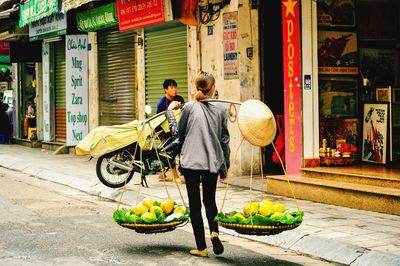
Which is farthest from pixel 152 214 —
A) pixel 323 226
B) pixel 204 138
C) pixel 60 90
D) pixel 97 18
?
pixel 60 90

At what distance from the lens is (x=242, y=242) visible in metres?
7.80

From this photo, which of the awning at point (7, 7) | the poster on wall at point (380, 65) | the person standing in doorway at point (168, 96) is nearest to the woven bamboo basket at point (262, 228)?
the person standing in doorway at point (168, 96)

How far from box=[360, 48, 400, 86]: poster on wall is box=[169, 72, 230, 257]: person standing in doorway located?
6.18 metres

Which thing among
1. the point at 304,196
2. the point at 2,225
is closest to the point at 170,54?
the point at 304,196

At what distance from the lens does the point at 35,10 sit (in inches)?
765

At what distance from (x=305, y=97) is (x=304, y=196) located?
1.68 m

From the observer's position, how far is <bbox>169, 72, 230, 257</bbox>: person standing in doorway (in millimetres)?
6559

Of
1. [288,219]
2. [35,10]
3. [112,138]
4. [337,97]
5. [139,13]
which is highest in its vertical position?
[35,10]

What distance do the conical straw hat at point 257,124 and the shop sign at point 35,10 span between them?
496 inches

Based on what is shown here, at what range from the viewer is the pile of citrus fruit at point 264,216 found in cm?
615

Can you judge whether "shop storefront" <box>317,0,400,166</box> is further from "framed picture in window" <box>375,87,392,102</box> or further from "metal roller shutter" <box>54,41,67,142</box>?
"metal roller shutter" <box>54,41,67,142</box>

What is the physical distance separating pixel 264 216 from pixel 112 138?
18.9 feet

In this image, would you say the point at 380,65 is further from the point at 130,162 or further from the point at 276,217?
the point at 276,217

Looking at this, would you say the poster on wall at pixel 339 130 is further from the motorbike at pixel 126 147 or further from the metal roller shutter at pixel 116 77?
the metal roller shutter at pixel 116 77
